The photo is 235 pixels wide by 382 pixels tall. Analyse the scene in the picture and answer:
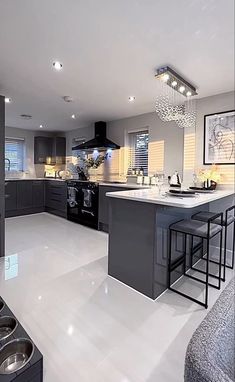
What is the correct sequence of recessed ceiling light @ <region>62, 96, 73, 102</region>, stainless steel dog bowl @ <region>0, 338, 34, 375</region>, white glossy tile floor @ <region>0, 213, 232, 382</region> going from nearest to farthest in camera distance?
1. stainless steel dog bowl @ <region>0, 338, 34, 375</region>
2. white glossy tile floor @ <region>0, 213, 232, 382</region>
3. recessed ceiling light @ <region>62, 96, 73, 102</region>

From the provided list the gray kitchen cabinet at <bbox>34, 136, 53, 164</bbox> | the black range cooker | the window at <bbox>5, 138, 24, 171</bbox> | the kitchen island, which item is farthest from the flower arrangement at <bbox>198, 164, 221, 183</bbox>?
the window at <bbox>5, 138, 24, 171</bbox>

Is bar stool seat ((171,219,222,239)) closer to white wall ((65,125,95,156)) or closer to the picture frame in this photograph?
the picture frame

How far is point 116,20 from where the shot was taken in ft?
4.87

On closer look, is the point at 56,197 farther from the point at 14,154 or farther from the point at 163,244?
the point at 163,244

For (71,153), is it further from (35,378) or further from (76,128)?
(35,378)

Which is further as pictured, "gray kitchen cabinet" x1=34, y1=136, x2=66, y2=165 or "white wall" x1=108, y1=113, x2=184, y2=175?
"gray kitchen cabinet" x1=34, y1=136, x2=66, y2=165

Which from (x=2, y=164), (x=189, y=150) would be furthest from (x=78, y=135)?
(x=189, y=150)

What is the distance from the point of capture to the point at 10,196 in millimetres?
4805

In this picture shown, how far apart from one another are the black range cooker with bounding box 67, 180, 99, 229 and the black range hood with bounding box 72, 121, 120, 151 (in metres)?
0.73

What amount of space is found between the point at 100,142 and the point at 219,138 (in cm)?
224

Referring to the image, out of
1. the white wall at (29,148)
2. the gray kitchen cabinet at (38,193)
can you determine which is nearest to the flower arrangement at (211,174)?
the gray kitchen cabinet at (38,193)

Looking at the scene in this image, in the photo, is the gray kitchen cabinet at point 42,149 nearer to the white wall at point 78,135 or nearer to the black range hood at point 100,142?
the white wall at point 78,135

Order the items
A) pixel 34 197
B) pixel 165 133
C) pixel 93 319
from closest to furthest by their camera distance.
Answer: pixel 93 319 < pixel 165 133 < pixel 34 197

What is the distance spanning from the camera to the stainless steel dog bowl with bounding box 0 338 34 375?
1.08 metres
